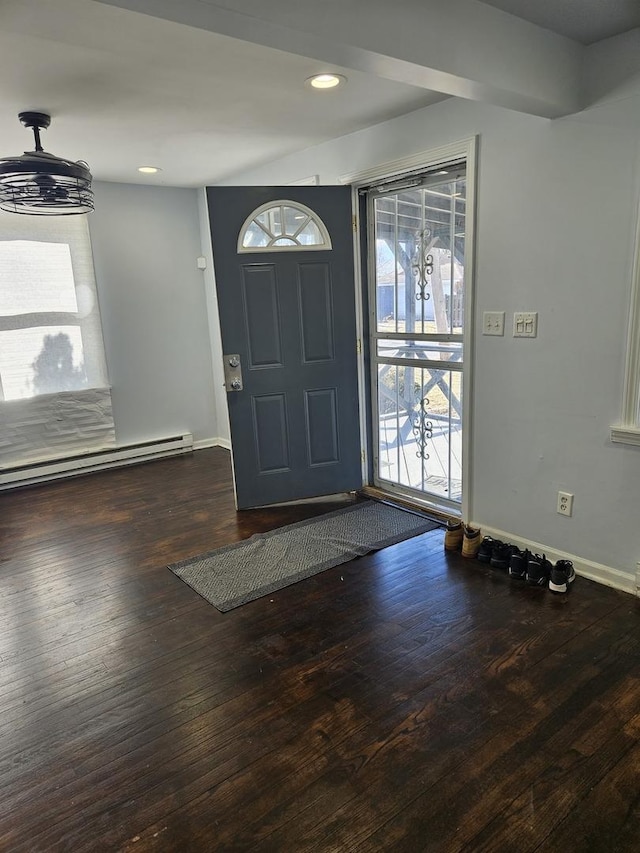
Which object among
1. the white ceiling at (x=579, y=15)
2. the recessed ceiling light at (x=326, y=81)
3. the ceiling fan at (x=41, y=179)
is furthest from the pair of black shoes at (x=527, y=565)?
the ceiling fan at (x=41, y=179)

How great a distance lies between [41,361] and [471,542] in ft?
11.6

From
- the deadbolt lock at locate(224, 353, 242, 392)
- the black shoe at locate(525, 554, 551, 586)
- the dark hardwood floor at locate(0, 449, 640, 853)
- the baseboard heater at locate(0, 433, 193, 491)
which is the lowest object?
the dark hardwood floor at locate(0, 449, 640, 853)

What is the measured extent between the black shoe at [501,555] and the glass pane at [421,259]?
122 centimetres

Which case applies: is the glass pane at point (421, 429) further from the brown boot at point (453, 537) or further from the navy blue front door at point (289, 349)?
the brown boot at point (453, 537)

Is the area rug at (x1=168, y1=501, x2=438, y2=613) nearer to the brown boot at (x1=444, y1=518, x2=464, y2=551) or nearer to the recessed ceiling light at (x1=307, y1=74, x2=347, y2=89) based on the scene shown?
the brown boot at (x1=444, y1=518, x2=464, y2=551)

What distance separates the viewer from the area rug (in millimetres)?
2771

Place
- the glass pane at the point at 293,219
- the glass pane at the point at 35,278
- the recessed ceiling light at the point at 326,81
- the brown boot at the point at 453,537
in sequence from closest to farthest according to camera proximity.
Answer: the recessed ceiling light at the point at 326,81
the brown boot at the point at 453,537
the glass pane at the point at 293,219
the glass pane at the point at 35,278

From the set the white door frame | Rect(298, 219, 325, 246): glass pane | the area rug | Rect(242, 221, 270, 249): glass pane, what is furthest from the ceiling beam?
the area rug

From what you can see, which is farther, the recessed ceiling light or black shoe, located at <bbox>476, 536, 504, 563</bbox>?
black shoe, located at <bbox>476, 536, 504, 563</bbox>

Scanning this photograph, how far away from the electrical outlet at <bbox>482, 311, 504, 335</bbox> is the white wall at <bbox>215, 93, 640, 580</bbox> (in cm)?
3

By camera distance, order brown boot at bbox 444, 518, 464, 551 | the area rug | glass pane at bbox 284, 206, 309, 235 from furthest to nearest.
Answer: glass pane at bbox 284, 206, 309, 235, brown boot at bbox 444, 518, 464, 551, the area rug

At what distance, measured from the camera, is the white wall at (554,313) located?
2.37 metres

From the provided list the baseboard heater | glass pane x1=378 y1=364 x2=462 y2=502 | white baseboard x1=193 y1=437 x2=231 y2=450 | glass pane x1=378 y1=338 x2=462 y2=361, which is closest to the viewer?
glass pane x1=378 y1=338 x2=462 y2=361

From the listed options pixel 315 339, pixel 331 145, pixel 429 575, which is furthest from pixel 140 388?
pixel 429 575
